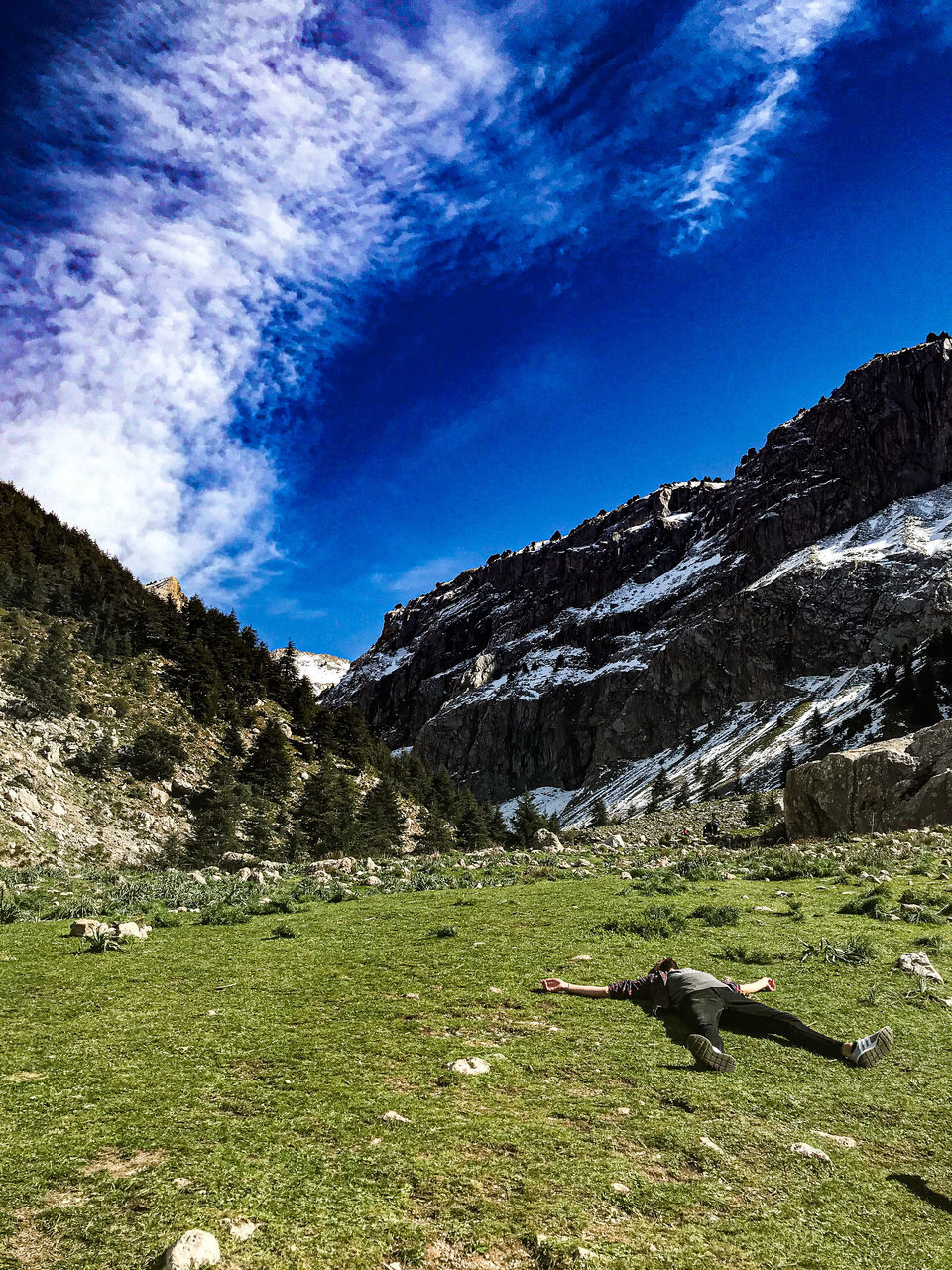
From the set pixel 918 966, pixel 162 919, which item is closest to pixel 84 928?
pixel 162 919

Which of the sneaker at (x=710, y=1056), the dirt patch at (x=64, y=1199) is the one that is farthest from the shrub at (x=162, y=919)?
the sneaker at (x=710, y=1056)

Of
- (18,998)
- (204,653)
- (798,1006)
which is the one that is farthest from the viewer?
(204,653)

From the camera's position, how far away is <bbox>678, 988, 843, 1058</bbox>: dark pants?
6.16 m

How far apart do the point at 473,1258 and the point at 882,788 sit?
3071 cm

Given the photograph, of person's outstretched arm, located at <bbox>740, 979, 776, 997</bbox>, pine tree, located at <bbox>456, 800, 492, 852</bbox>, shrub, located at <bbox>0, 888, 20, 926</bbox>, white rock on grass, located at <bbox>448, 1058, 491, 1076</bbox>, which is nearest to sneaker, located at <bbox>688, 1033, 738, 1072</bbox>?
person's outstretched arm, located at <bbox>740, 979, 776, 997</bbox>

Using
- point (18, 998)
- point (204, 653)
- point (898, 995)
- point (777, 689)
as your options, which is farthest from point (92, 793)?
point (777, 689)

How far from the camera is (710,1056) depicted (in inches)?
224

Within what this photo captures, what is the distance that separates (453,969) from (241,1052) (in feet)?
11.3

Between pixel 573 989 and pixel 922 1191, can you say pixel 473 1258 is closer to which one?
pixel 922 1191

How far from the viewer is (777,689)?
6339 inches

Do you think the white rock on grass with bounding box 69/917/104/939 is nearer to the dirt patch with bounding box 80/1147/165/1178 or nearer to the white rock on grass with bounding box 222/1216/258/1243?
the dirt patch with bounding box 80/1147/165/1178

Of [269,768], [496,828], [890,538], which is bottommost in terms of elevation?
[496,828]

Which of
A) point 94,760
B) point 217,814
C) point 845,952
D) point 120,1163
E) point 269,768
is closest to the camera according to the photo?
point 120,1163

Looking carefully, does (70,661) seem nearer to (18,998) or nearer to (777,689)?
(18,998)
